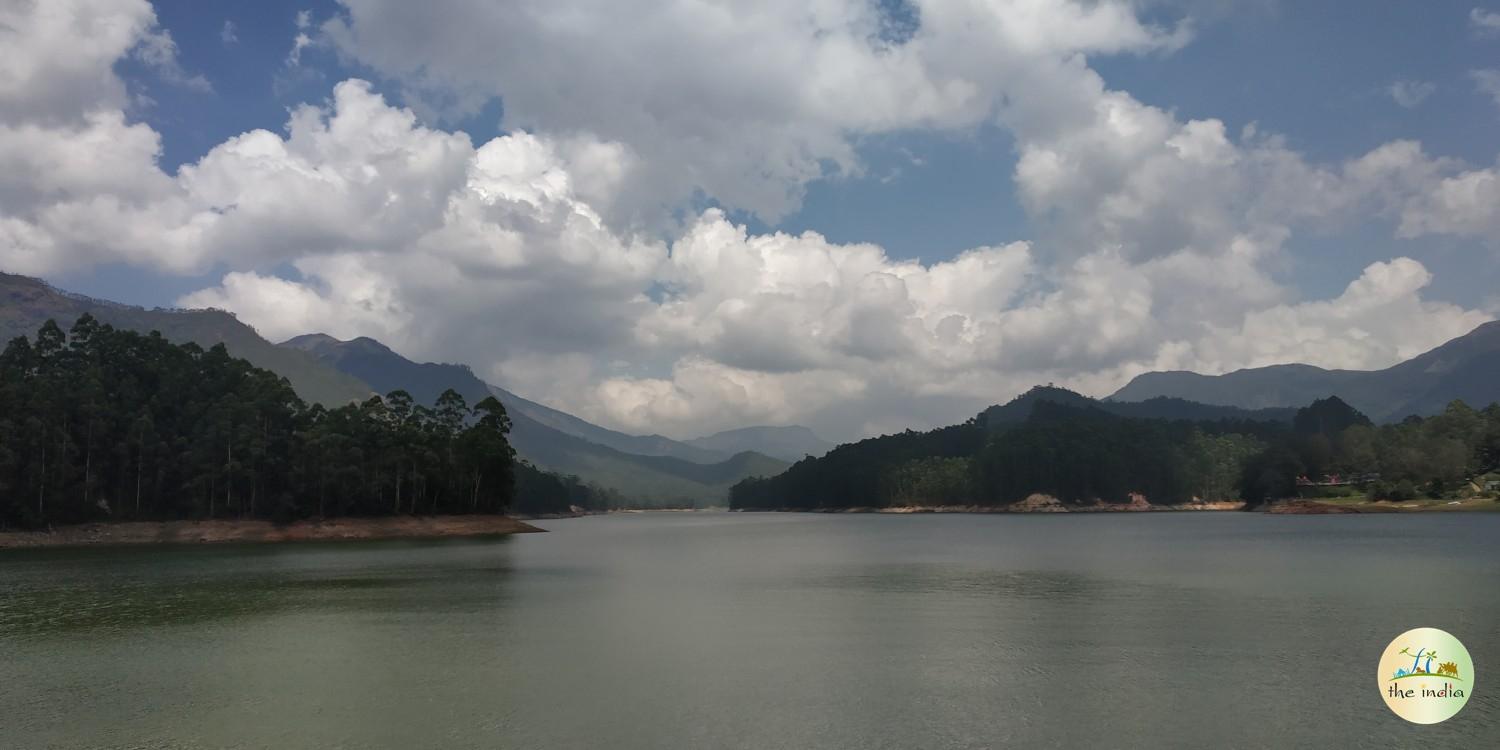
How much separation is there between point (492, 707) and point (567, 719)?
270cm

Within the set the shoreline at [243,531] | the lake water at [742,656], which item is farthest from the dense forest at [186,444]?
the lake water at [742,656]

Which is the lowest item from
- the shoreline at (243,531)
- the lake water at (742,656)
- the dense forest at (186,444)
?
the shoreline at (243,531)

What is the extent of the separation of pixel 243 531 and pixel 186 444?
48.2 ft

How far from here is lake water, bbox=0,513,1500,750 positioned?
22.5 meters

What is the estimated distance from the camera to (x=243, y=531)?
115000 millimetres

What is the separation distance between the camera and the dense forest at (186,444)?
104250 mm

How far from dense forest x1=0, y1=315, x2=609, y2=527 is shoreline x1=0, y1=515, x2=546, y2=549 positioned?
2336mm

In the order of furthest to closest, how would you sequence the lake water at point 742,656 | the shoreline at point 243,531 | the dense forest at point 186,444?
the dense forest at point 186,444 → the shoreline at point 243,531 → the lake water at point 742,656

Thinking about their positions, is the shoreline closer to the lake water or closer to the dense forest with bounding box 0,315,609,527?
the dense forest with bounding box 0,315,609,527

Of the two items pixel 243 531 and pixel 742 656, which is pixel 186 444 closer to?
pixel 243 531

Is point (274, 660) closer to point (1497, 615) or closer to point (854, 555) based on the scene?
point (1497, 615)

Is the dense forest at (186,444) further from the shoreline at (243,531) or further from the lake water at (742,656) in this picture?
the lake water at (742,656)

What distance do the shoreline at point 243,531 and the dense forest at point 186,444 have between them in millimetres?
2336

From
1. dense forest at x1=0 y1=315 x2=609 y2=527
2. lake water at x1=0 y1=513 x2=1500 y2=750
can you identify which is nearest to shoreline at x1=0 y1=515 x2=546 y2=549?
dense forest at x1=0 y1=315 x2=609 y2=527
